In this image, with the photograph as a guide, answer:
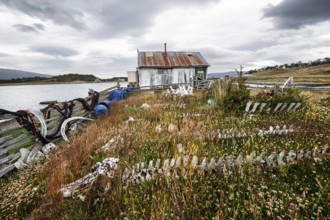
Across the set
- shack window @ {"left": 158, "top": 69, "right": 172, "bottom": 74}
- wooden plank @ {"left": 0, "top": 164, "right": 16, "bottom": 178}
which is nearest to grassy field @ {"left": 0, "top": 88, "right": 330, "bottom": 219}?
wooden plank @ {"left": 0, "top": 164, "right": 16, "bottom": 178}

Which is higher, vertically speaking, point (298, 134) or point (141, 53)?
point (141, 53)

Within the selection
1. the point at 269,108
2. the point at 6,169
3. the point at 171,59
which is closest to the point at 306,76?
the point at 171,59

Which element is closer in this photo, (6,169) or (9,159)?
(6,169)

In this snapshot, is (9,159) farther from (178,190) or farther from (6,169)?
(178,190)

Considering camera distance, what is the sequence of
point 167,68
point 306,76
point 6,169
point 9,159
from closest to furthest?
point 6,169
point 9,159
point 167,68
point 306,76

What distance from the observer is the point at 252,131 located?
222 inches

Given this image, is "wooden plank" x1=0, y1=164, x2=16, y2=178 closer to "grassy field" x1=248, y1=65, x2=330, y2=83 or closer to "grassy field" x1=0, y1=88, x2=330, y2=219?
"grassy field" x1=0, y1=88, x2=330, y2=219

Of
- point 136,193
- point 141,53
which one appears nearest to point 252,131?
point 136,193

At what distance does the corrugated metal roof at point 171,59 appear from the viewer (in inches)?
1161

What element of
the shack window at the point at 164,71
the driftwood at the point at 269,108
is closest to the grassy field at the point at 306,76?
the shack window at the point at 164,71

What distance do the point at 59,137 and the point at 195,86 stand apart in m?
21.6

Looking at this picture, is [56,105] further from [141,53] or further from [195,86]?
[141,53]

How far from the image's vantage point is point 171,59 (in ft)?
102

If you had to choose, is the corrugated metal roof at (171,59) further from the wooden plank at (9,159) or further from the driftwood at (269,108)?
the wooden plank at (9,159)
